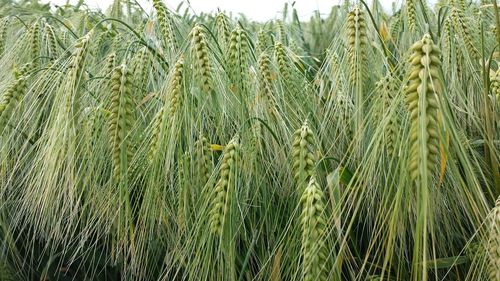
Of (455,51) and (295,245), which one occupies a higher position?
(455,51)

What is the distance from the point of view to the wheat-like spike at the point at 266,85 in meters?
1.67

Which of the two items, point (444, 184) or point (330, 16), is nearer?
point (444, 184)

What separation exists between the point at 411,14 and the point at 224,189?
3.04 feet

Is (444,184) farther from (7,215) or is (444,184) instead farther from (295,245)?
(7,215)

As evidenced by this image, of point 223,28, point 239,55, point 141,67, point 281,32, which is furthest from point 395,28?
point 141,67

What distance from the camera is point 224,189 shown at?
4.51 ft

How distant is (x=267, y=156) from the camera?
173 centimetres

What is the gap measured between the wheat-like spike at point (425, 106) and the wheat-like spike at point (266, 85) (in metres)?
0.68

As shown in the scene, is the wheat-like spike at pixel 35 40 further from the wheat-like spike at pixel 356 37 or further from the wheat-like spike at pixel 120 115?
the wheat-like spike at pixel 356 37

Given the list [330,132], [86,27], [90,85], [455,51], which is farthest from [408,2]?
[86,27]

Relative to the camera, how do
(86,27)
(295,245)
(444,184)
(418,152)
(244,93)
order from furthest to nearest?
(86,27)
(244,93)
(444,184)
(295,245)
(418,152)

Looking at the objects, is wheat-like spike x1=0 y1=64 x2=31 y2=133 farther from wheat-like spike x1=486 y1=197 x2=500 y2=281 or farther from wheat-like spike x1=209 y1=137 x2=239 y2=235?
wheat-like spike x1=486 y1=197 x2=500 y2=281

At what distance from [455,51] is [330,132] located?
41 centimetres

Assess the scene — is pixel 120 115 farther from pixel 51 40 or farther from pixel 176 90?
pixel 51 40
